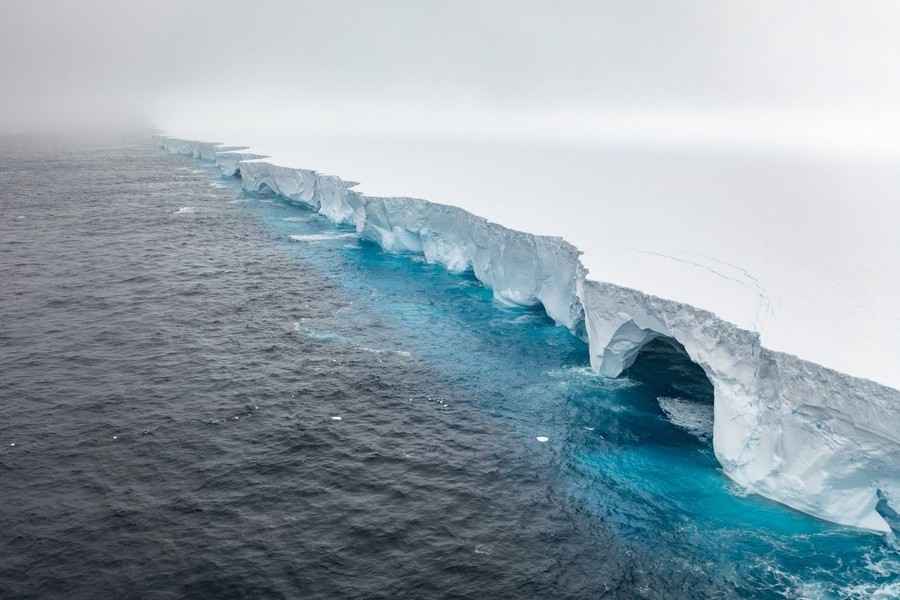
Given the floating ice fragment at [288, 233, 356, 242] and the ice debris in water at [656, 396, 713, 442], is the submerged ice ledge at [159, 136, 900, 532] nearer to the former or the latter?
the ice debris in water at [656, 396, 713, 442]

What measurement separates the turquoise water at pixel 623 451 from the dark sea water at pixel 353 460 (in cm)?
9

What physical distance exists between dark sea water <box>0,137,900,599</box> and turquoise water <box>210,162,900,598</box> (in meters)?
0.09

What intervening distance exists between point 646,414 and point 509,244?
43.5 feet

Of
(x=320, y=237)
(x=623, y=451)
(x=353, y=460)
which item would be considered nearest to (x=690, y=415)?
(x=623, y=451)

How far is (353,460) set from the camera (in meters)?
22.1

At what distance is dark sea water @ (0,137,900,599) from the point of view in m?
17.0

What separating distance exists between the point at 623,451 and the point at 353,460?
9404mm

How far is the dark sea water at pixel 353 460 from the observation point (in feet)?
55.7

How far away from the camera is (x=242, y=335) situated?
32062mm

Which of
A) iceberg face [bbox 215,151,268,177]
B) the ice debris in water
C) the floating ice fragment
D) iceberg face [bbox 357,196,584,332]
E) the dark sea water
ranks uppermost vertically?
iceberg face [bbox 215,151,268,177]

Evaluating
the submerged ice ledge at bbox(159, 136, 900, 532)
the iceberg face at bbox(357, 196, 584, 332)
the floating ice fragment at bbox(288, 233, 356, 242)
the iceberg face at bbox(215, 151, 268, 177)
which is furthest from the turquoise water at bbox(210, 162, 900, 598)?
the iceberg face at bbox(215, 151, 268, 177)

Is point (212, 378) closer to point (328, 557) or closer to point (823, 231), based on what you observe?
point (328, 557)

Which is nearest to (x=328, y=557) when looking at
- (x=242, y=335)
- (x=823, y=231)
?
(x=242, y=335)

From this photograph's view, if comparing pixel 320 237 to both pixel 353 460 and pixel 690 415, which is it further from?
pixel 690 415
